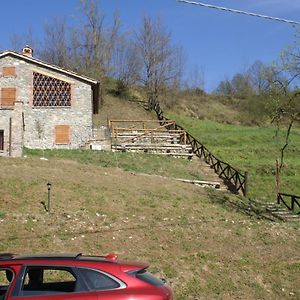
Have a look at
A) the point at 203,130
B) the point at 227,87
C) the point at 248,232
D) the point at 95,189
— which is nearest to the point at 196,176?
the point at 95,189

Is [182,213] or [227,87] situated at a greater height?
[227,87]

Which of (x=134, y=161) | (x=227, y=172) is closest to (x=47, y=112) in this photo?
(x=134, y=161)

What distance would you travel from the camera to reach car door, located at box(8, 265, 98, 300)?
18.8 ft

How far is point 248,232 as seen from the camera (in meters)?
15.6

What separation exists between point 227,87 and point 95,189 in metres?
70.2

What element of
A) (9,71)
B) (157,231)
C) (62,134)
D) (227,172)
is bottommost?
(157,231)

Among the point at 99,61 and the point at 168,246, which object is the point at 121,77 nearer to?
the point at 99,61

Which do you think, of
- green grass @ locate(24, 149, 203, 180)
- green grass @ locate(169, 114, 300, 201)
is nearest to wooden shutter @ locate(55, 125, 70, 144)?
green grass @ locate(24, 149, 203, 180)

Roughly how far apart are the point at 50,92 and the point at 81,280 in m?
30.9

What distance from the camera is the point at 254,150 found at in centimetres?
4528

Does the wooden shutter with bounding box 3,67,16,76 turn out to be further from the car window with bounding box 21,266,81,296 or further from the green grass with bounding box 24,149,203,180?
A: the car window with bounding box 21,266,81,296

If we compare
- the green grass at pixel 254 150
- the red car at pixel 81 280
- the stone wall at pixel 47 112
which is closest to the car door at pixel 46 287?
the red car at pixel 81 280

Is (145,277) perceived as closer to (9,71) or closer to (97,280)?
(97,280)

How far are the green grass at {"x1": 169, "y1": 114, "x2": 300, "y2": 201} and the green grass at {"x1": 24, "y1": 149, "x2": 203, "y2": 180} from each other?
4.65 m
